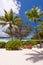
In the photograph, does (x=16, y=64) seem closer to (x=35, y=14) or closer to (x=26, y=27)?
(x=35, y=14)

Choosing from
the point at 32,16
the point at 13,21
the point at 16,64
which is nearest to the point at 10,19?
the point at 13,21

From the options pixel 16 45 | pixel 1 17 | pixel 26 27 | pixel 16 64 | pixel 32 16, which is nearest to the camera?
pixel 16 64

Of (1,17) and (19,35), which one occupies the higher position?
(1,17)

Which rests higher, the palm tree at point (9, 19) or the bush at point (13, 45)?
the palm tree at point (9, 19)

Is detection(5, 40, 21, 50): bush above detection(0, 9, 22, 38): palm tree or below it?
below

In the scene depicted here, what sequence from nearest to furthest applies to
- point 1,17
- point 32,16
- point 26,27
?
point 32,16
point 1,17
point 26,27

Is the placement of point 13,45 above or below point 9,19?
below

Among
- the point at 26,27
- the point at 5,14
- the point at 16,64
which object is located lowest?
the point at 16,64

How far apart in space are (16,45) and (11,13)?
482 inches

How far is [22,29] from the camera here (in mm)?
38344

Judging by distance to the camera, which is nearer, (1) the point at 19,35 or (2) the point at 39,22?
(2) the point at 39,22

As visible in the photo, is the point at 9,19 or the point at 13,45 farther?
the point at 9,19

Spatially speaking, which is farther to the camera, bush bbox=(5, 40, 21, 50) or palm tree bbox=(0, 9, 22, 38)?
palm tree bbox=(0, 9, 22, 38)

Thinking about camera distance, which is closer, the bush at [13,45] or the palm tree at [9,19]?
the bush at [13,45]
